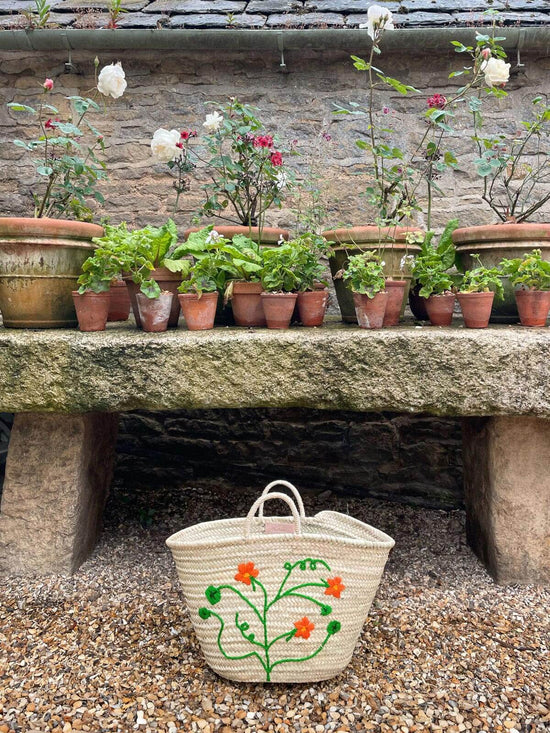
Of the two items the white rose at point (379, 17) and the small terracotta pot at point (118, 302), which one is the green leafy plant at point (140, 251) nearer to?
the small terracotta pot at point (118, 302)

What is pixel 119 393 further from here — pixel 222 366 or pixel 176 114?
pixel 176 114

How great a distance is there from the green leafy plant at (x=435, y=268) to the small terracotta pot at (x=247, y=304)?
0.63 meters

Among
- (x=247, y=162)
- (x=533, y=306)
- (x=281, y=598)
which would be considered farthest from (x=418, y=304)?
(x=281, y=598)

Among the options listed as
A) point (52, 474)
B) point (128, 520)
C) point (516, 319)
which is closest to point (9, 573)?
point (52, 474)

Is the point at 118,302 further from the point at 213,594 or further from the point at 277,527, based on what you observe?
the point at 213,594

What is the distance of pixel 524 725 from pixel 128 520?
1.91 meters

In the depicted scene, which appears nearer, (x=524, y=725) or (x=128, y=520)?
(x=524, y=725)

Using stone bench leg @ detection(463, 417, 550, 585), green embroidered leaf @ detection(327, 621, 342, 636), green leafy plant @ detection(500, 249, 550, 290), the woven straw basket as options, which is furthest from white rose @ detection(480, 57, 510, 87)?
green embroidered leaf @ detection(327, 621, 342, 636)

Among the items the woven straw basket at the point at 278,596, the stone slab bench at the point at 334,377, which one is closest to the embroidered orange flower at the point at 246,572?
the woven straw basket at the point at 278,596

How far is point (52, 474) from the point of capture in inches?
87.0

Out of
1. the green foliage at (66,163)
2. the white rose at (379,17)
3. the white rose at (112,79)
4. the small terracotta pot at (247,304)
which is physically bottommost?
the small terracotta pot at (247,304)

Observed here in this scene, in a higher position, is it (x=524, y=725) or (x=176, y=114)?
(x=176, y=114)

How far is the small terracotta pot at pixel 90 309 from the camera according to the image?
81.0 inches

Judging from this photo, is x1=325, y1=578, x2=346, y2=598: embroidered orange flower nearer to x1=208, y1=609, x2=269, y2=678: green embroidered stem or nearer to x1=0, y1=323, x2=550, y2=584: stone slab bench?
x1=208, y1=609, x2=269, y2=678: green embroidered stem
